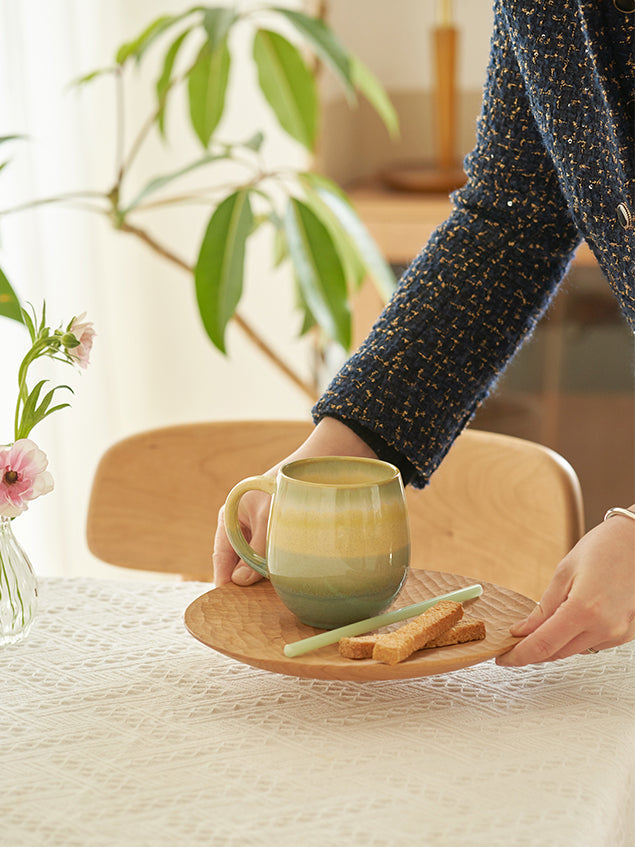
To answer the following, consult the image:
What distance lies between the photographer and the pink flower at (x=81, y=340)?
0.75 metres

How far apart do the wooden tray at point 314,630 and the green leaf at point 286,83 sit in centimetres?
110

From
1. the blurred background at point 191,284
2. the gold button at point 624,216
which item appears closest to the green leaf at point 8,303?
the gold button at point 624,216

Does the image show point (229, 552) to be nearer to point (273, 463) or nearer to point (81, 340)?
point (81, 340)

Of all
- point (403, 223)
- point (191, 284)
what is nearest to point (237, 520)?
point (403, 223)

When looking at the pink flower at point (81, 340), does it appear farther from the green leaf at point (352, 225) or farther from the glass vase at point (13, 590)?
the green leaf at point (352, 225)

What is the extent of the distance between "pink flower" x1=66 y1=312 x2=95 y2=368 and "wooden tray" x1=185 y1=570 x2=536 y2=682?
0.19 meters

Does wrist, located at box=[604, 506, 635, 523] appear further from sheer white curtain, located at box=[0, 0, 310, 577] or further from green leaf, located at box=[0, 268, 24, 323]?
sheer white curtain, located at box=[0, 0, 310, 577]

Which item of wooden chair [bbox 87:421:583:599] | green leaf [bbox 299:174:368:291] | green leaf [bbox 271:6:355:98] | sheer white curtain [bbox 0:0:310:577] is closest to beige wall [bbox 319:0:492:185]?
sheer white curtain [bbox 0:0:310:577]

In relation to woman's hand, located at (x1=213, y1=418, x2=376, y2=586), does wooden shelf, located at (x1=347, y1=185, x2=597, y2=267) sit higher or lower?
higher

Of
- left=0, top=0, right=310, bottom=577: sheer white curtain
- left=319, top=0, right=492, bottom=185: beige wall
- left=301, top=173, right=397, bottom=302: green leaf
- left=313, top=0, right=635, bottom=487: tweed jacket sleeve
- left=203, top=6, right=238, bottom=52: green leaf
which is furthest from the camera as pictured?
left=319, top=0, right=492, bottom=185: beige wall

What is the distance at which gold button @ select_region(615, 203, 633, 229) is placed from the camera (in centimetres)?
84

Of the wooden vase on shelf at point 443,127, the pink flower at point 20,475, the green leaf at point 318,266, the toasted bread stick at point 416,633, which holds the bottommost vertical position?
the toasted bread stick at point 416,633

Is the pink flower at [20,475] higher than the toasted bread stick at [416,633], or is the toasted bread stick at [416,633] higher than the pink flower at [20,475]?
the pink flower at [20,475]

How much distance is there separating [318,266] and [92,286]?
71 centimetres
